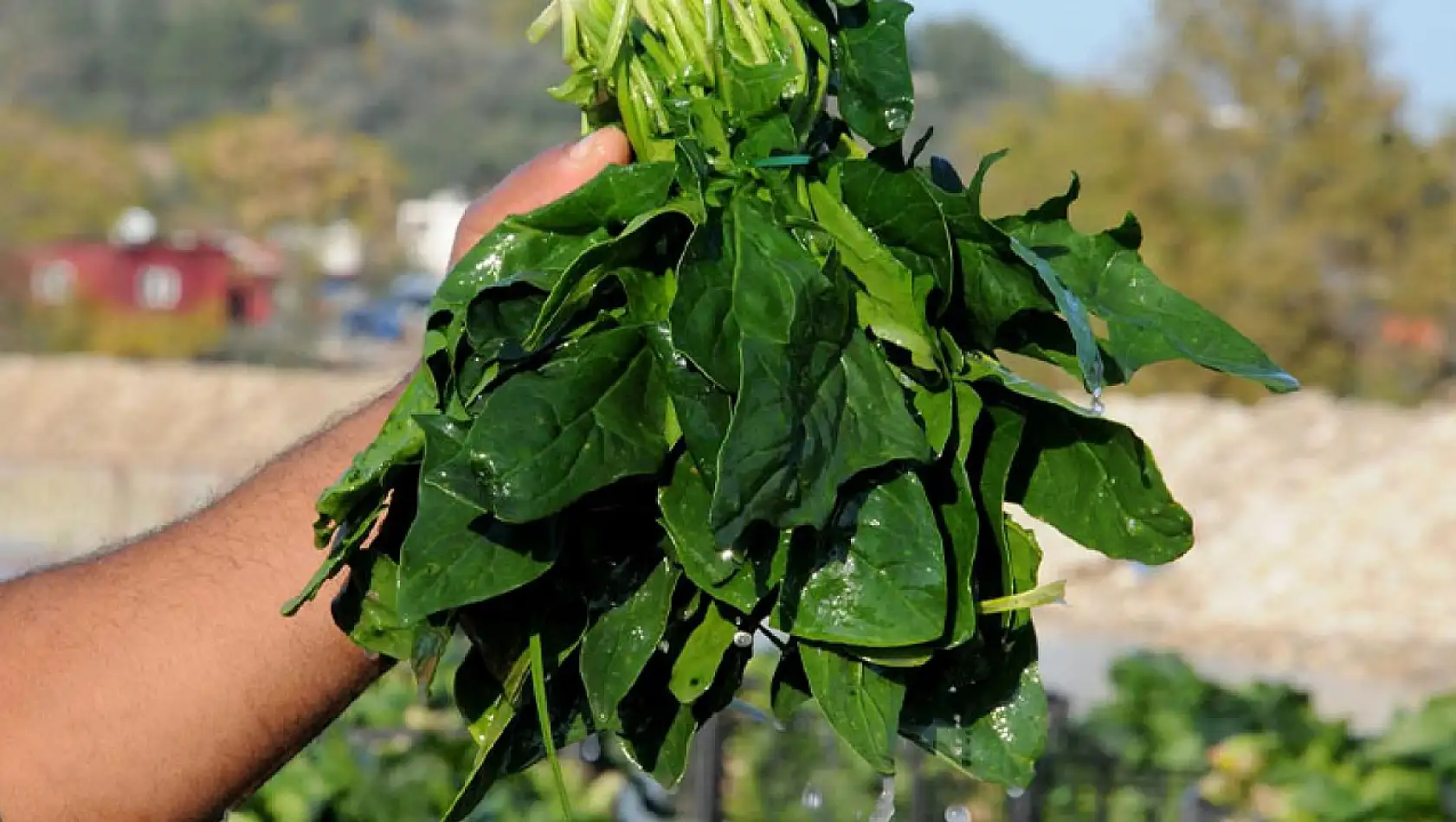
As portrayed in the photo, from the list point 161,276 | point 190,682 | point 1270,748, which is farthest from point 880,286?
point 161,276

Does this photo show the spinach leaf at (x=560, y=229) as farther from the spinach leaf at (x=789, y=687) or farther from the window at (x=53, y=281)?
the window at (x=53, y=281)

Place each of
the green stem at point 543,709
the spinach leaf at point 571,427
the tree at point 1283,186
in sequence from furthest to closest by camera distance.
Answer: the tree at point 1283,186, the green stem at point 543,709, the spinach leaf at point 571,427

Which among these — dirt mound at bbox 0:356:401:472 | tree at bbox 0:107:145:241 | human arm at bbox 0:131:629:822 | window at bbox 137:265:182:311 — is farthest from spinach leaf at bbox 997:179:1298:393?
window at bbox 137:265:182:311

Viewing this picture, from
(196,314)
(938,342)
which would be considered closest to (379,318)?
(196,314)

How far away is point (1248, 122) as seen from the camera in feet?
119

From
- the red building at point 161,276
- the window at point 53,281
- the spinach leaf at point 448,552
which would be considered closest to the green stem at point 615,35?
the spinach leaf at point 448,552

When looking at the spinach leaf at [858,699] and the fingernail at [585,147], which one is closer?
the spinach leaf at [858,699]

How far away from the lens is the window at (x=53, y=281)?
49.0 metres

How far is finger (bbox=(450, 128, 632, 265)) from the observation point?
1970mm

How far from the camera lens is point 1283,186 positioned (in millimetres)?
35562

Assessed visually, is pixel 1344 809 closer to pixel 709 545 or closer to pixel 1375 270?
pixel 709 545

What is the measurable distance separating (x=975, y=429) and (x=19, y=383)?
40.1 metres

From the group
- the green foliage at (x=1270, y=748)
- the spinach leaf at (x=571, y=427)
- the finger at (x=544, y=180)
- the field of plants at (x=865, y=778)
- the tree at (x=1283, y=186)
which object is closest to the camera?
the spinach leaf at (x=571, y=427)

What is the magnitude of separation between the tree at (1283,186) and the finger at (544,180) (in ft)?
106
